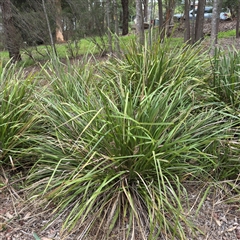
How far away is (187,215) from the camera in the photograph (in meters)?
2.03

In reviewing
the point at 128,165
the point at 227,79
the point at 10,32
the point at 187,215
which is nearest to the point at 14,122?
the point at 128,165

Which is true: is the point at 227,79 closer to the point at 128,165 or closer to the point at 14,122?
the point at 128,165

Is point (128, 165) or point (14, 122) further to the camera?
point (14, 122)

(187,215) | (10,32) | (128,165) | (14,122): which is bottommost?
(187,215)

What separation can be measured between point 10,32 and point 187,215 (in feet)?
25.7

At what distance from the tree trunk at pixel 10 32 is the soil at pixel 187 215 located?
6.48 meters

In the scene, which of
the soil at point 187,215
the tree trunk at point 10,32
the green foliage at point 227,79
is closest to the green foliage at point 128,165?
the soil at point 187,215

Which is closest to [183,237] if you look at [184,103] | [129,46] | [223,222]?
[223,222]

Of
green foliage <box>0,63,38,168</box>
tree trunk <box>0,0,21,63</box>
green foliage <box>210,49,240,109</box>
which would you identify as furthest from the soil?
tree trunk <box>0,0,21,63</box>

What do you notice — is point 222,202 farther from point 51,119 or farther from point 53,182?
point 51,119

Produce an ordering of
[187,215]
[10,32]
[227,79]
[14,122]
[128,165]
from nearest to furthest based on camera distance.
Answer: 1. [187,215]
2. [128,165]
3. [14,122]
4. [227,79]
5. [10,32]

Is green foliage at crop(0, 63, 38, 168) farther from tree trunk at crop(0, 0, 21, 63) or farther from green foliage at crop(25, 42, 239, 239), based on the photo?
tree trunk at crop(0, 0, 21, 63)

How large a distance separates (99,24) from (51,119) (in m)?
6.94

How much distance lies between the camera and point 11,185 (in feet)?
7.96
